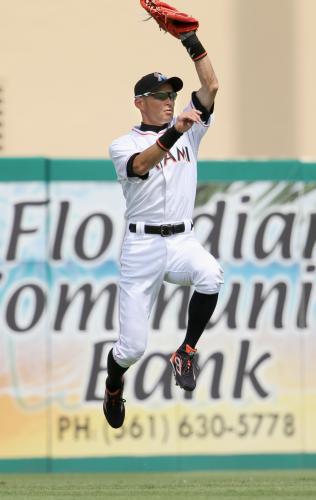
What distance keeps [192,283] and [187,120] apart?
1.05 m

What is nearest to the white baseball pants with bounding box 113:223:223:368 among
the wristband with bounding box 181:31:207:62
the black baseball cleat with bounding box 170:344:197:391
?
the black baseball cleat with bounding box 170:344:197:391

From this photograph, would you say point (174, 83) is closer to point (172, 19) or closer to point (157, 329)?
point (172, 19)

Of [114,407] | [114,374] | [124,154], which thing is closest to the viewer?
[124,154]

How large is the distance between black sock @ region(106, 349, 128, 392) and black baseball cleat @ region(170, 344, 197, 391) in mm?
519

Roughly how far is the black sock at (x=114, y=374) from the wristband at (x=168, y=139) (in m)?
1.47

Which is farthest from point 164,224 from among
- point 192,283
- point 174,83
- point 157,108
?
point 174,83

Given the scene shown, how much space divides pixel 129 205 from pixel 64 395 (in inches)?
140

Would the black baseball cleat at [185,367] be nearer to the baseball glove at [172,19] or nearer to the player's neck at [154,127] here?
the player's neck at [154,127]

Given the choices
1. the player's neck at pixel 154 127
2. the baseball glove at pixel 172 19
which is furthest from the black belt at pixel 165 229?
the baseball glove at pixel 172 19

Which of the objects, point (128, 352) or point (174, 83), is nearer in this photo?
point (174, 83)

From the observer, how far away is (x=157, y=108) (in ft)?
30.5

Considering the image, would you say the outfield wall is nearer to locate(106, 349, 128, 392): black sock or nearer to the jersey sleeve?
locate(106, 349, 128, 392): black sock

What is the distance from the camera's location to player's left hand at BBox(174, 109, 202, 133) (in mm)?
8594

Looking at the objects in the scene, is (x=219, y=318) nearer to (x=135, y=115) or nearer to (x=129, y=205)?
(x=135, y=115)
